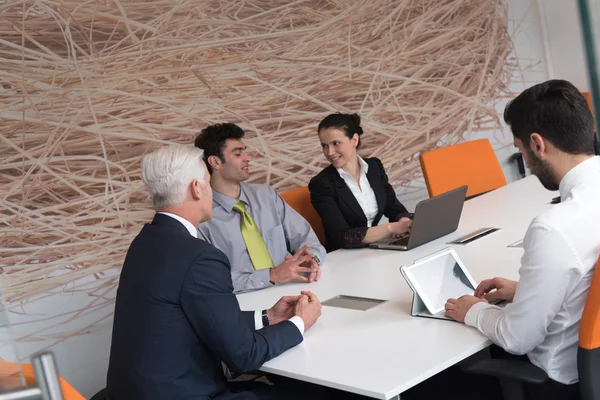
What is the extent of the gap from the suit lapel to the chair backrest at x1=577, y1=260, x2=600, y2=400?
2.03 m

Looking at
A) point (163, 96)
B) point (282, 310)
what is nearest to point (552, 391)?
point (282, 310)

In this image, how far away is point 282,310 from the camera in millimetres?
2301

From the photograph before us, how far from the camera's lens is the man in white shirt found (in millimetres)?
1625

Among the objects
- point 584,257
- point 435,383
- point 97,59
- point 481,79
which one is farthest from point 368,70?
point 584,257

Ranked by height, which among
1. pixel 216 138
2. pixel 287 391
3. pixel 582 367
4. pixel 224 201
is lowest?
pixel 287 391

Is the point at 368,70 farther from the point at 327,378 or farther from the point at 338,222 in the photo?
the point at 327,378

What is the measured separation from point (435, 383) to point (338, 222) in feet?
4.30

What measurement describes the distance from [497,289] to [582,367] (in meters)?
0.51

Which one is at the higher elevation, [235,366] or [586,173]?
[586,173]

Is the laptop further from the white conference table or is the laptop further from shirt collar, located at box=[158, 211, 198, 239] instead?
shirt collar, located at box=[158, 211, 198, 239]

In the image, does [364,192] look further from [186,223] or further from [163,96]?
[186,223]

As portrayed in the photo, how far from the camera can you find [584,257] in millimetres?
1616

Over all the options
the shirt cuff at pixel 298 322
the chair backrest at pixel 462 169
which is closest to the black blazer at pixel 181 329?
the shirt cuff at pixel 298 322

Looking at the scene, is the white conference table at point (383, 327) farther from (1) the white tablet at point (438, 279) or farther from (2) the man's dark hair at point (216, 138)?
(2) the man's dark hair at point (216, 138)
